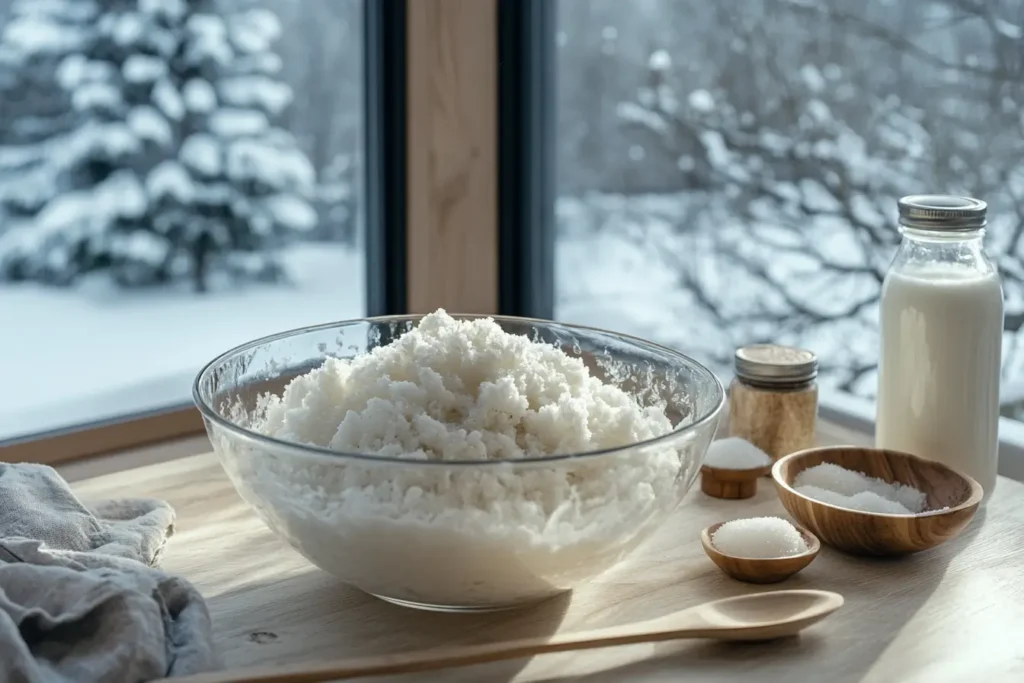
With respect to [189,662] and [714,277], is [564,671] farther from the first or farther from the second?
[714,277]

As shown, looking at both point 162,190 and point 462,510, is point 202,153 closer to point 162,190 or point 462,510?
point 162,190

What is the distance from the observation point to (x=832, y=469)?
50.4 inches

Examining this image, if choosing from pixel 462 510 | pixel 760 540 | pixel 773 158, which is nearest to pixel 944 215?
pixel 760 540

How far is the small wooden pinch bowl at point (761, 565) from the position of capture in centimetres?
112

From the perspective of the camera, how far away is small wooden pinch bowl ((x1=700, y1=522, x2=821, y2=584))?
1.12 metres

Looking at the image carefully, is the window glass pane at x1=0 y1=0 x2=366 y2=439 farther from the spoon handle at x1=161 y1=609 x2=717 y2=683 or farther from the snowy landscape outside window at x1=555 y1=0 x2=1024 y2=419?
the spoon handle at x1=161 y1=609 x2=717 y2=683

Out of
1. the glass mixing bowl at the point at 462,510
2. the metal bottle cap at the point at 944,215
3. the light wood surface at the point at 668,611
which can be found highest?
the metal bottle cap at the point at 944,215

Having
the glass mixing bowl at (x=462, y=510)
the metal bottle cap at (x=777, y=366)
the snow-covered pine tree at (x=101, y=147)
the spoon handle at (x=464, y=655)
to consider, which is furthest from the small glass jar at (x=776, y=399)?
the snow-covered pine tree at (x=101, y=147)

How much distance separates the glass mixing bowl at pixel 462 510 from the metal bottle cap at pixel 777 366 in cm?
34

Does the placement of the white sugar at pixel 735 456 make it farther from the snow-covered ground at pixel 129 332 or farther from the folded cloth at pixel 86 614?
the snow-covered ground at pixel 129 332

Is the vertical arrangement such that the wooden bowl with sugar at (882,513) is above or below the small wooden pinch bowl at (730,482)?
above

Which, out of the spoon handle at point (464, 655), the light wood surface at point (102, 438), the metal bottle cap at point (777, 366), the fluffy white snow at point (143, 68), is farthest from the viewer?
the fluffy white snow at point (143, 68)

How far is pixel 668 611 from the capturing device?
108 cm

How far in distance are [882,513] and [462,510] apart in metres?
0.45
